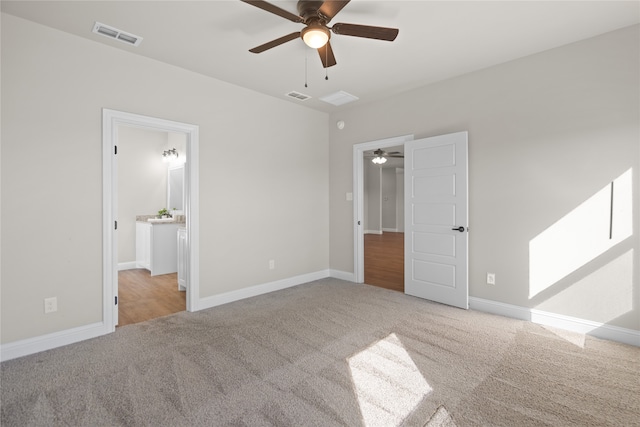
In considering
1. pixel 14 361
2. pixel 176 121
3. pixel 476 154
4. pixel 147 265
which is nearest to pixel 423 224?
pixel 476 154

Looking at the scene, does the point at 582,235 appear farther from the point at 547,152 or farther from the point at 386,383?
the point at 386,383

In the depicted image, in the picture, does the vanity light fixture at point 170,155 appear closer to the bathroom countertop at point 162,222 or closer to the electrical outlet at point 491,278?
the bathroom countertop at point 162,222

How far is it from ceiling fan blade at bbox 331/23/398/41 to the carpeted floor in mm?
2515

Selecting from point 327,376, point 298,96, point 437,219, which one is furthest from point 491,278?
point 298,96

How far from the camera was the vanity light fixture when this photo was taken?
6.12m

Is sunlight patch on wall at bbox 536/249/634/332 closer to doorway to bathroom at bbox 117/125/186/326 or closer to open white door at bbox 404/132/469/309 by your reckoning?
open white door at bbox 404/132/469/309

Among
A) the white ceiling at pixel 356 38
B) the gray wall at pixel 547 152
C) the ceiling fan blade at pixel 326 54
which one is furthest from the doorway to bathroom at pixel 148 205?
the gray wall at pixel 547 152

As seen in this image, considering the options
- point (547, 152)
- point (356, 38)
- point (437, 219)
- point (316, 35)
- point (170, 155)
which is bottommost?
point (437, 219)

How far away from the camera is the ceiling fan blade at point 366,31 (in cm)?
224

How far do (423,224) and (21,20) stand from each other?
14.6 ft

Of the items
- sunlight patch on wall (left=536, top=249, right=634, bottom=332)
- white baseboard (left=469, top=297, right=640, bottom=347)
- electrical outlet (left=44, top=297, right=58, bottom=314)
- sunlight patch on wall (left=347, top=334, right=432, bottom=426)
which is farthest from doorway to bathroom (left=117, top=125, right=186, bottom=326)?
sunlight patch on wall (left=536, top=249, right=634, bottom=332)

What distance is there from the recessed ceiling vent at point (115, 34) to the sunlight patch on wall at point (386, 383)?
3.44 m

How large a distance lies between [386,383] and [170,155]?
19.3 ft

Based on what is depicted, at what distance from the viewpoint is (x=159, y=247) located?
17.5ft
